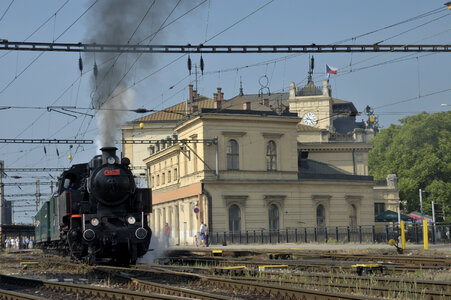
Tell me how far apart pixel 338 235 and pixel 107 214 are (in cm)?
2523

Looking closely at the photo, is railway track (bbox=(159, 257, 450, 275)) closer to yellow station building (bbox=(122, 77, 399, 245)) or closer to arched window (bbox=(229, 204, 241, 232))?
yellow station building (bbox=(122, 77, 399, 245))

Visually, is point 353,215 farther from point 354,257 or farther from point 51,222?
point 51,222

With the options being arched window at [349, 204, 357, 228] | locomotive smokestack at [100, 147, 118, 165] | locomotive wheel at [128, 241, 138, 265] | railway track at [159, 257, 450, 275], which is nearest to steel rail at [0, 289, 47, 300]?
locomotive wheel at [128, 241, 138, 265]

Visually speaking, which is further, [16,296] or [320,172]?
[320,172]

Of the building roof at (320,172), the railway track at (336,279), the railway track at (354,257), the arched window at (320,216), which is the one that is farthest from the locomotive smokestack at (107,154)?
the arched window at (320,216)

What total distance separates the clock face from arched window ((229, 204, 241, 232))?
67.9 m

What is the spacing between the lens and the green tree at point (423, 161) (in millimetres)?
70625

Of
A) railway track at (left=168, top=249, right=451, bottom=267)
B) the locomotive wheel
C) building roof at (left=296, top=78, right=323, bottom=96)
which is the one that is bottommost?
railway track at (left=168, top=249, right=451, bottom=267)

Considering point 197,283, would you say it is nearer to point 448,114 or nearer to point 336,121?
point 448,114

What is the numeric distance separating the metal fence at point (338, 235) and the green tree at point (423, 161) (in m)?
28.5

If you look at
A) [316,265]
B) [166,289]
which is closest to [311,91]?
[316,265]

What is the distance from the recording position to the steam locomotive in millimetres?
18609

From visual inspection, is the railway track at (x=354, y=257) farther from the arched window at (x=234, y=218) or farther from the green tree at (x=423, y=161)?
the green tree at (x=423, y=161)

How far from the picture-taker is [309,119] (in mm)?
119125
